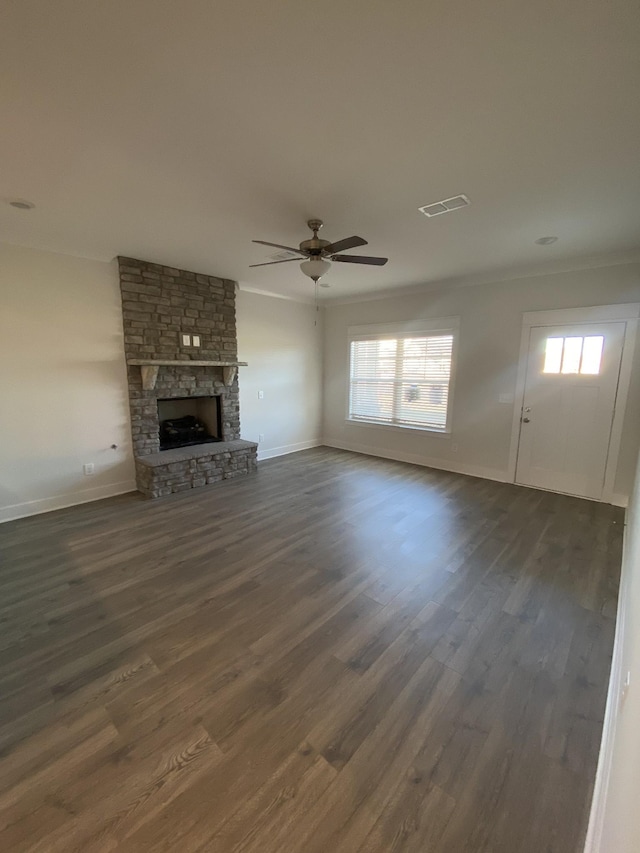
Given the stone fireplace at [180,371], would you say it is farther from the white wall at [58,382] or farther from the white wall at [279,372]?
the white wall at [279,372]

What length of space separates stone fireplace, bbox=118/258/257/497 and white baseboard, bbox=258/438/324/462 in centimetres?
66

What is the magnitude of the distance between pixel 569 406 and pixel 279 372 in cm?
419

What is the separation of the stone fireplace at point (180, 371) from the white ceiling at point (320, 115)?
3.83 ft

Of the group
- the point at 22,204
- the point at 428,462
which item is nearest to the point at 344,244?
the point at 22,204

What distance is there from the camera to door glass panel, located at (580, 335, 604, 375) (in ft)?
13.0

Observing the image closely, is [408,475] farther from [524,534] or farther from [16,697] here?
[16,697]

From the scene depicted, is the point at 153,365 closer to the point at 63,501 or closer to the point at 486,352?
the point at 63,501

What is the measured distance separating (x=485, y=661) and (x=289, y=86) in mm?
3048

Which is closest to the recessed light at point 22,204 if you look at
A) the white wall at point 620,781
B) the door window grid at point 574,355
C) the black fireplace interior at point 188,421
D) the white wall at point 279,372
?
the black fireplace interior at point 188,421

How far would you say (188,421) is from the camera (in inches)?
206

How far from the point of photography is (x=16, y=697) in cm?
167

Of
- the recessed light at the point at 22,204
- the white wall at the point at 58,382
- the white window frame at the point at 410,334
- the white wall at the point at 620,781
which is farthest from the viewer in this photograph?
the white window frame at the point at 410,334

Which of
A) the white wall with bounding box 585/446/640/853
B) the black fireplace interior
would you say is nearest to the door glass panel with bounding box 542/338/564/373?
the white wall with bounding box 585/446/640/853

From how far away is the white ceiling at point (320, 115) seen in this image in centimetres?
131
